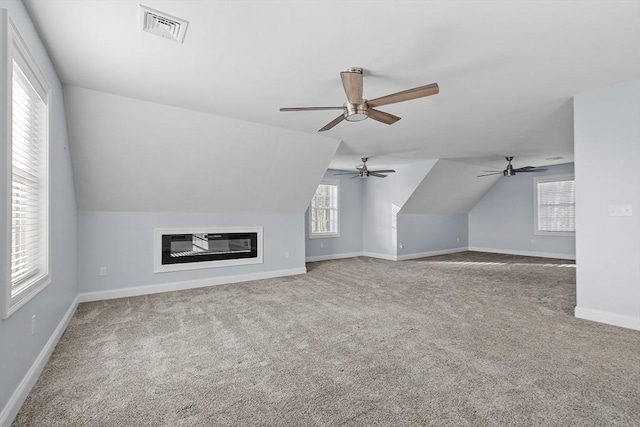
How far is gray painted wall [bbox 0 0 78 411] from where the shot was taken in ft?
5.69

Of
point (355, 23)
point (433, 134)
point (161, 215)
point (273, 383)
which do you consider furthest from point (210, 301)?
point (433, 134)

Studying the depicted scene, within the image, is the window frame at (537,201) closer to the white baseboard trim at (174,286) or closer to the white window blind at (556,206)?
the white window blind at (556,206)

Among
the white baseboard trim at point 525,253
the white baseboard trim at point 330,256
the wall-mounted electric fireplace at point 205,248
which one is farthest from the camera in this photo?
the white baseboard trim at point 525,253

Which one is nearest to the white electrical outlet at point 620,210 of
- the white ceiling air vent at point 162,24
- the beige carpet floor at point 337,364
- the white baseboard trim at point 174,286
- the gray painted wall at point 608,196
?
the gray painted wall at point 608,196

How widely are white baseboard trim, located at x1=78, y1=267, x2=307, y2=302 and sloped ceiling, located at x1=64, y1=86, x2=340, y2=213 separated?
3.77 feet

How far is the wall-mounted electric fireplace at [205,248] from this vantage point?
4.91m

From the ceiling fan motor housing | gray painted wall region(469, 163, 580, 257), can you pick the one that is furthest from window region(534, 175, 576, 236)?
the ceiling fan motor housing

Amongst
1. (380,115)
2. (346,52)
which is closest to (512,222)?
(380,115)

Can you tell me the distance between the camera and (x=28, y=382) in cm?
205

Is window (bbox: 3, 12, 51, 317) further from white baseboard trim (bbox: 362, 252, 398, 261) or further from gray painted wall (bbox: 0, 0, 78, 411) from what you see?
white baseboard trim (bbox: 362, 252, 398, 261)

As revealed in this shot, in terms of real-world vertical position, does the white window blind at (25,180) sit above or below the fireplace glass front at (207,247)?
above

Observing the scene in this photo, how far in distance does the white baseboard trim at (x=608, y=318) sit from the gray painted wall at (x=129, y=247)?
4.63 m

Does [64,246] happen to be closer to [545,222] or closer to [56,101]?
[56,101]

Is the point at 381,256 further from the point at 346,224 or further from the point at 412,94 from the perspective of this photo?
the point at 412,94
